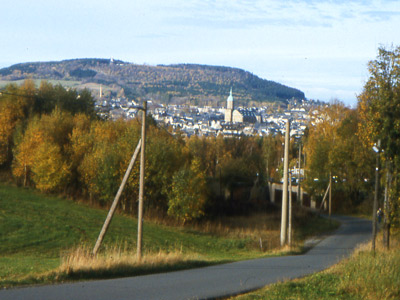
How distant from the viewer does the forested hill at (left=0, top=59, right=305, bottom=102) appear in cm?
14788

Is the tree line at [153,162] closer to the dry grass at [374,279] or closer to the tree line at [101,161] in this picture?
the tree line at [101,161]

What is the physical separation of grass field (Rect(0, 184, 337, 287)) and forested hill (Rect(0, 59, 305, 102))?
91.1m

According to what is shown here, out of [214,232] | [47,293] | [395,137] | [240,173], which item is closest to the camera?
[47,293]

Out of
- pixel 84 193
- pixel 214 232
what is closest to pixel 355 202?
pixel 214 232

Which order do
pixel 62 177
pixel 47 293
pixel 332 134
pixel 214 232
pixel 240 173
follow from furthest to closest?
pixel 332 134
pixel 240 173
pixel 62 177
pixel 214 232
pixel 47 293

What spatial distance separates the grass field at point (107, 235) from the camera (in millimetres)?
25919

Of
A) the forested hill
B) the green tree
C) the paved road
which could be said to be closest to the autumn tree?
the paved road

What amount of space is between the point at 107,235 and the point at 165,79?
14356 cm

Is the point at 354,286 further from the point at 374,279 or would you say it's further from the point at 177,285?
the point at 177,285

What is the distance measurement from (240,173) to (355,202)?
14657mm

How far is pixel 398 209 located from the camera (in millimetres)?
21594

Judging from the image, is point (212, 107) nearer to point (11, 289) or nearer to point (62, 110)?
point (62, 110)

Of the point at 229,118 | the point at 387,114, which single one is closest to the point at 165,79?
the point at 229,118

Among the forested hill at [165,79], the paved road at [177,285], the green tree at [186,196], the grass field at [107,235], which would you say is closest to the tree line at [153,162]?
the green tree at [186,196]
